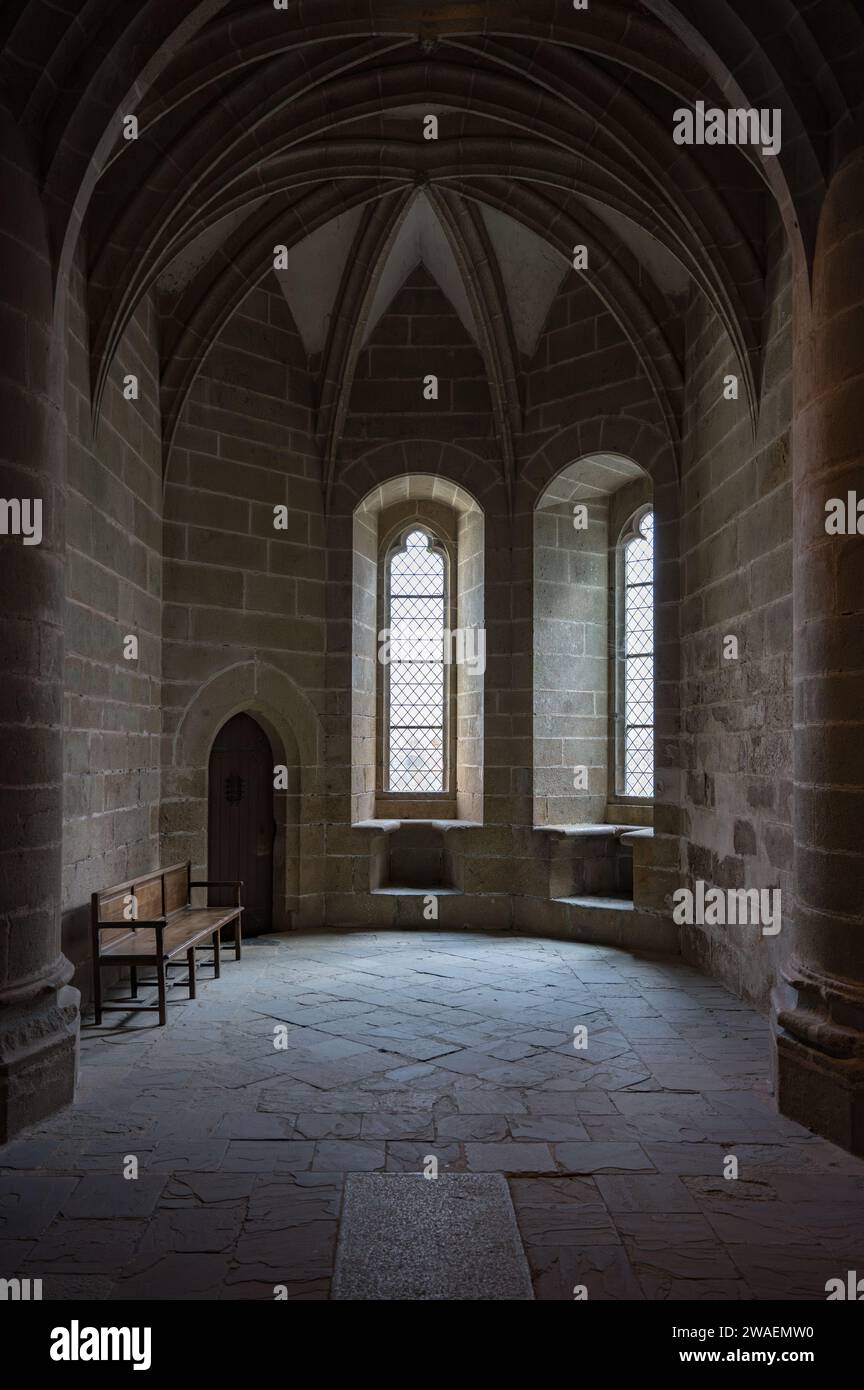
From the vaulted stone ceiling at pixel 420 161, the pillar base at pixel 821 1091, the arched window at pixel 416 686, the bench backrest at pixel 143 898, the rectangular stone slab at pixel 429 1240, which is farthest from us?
the arched window at pixel 416 686

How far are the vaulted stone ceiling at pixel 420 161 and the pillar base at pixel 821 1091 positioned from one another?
354 cm

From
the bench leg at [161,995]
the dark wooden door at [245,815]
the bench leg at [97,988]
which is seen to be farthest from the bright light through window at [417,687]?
the bench leg at [97,988]

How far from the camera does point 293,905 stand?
9117 millimetres

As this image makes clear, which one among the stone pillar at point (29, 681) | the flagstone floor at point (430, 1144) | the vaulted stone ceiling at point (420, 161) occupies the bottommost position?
the flagstone floor at point (430, 1144)

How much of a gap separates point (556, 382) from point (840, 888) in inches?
240

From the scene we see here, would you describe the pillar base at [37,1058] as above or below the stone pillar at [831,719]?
below

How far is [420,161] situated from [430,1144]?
6590 millimetres

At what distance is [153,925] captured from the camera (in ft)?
19.3

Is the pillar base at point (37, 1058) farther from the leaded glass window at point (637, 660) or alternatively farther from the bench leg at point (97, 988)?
the leaded glass window at point (637, 660)

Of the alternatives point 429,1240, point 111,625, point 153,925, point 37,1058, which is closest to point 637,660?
point 111,625

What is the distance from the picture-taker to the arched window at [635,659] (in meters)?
9.50

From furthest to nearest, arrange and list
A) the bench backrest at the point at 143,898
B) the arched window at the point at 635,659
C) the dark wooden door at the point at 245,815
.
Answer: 1. the arched window at the point at 635,659
2. the dark wooden door at the point at 245,815
3. the bench backrest at the point at 143,898

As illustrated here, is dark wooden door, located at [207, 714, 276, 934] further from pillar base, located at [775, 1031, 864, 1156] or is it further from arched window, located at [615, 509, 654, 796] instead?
pillar base, located at [775, 1031, 864, 1156]
